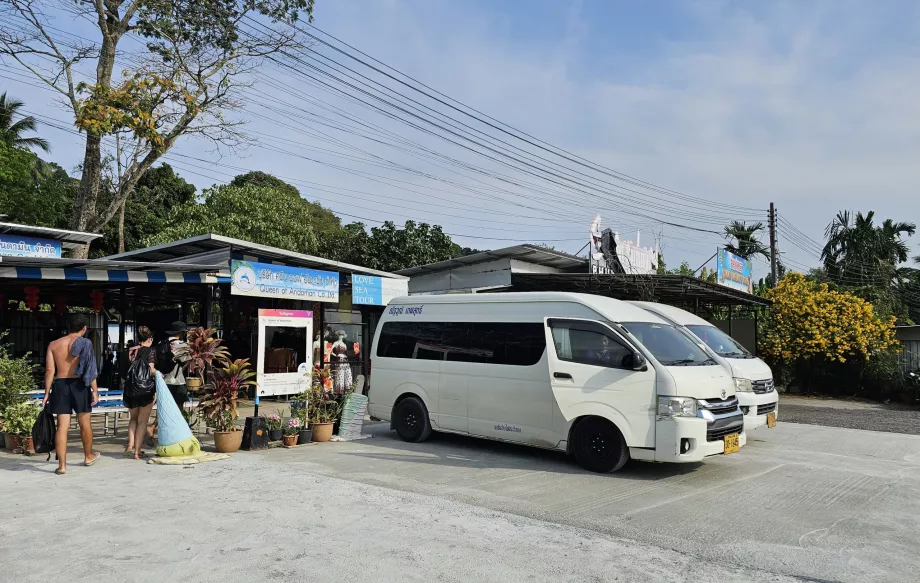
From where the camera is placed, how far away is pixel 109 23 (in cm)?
1638

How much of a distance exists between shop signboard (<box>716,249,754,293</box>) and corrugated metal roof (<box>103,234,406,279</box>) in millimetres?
10961

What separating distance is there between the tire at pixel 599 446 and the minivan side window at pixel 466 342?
1089 millimetres

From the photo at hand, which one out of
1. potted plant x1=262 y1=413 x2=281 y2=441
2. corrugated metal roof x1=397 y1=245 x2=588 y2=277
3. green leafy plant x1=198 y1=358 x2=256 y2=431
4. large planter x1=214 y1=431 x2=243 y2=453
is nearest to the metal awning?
corrugated metal roof x1=397 y1=245 x2=588 y2=277

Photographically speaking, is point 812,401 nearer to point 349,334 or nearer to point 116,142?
point 349,334

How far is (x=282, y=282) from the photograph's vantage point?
41.5ft

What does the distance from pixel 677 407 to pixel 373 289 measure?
901 cm

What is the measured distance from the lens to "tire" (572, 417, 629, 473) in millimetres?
7781

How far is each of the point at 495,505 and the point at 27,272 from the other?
23.2ft

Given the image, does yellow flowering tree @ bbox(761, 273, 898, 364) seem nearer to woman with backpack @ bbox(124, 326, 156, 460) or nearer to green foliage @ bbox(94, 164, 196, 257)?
woman with backpack @ bbox(124, 326, 156, 460)

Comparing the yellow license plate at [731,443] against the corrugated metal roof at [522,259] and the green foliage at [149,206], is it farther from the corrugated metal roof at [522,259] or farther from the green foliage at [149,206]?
the green foliage at [149,206]

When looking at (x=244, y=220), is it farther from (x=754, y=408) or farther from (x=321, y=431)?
(x=754, y=408)

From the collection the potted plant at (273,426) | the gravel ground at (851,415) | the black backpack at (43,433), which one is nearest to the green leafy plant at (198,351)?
the potted plant at (273,426)

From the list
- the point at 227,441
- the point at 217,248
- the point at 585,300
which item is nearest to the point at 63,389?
the point at 227,441

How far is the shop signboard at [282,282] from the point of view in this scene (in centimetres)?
1170
